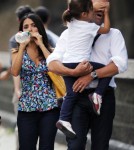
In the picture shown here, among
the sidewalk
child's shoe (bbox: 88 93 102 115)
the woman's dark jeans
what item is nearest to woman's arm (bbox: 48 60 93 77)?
child's shoe (bbox: 88 93 102 115)

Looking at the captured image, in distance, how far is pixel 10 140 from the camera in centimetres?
1008

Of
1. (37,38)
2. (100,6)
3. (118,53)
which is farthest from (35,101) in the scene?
(100,6)

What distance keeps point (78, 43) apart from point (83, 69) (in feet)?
0.80

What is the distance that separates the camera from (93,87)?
6.04m

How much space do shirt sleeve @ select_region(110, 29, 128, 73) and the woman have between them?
2.80ft

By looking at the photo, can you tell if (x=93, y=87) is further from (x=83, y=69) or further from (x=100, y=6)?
(x=100, y=6)

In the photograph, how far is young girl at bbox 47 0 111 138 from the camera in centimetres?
589

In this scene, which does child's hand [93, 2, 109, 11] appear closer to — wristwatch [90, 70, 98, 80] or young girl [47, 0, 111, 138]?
young girl [47, 0, 111, 138]

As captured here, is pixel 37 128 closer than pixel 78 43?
No

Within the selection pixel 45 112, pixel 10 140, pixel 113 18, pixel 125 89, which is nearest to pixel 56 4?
pixel 113 18

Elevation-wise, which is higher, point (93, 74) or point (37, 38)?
point (37, 38)

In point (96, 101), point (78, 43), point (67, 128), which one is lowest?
point (67, 128)

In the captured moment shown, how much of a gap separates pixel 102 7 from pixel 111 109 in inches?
36.9

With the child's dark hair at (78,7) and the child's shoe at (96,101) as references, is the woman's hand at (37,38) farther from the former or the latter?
the child's shoe at (96,101)
